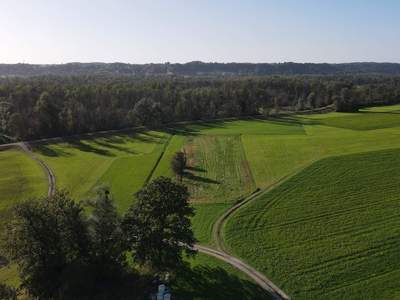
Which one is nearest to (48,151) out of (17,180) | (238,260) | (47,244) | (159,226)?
(17,180)

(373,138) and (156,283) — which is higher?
(373,138)

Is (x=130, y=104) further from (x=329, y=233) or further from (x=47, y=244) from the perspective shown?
(x=47, y=244)

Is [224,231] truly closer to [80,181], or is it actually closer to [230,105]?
[80,181]

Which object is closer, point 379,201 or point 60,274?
point 60,274

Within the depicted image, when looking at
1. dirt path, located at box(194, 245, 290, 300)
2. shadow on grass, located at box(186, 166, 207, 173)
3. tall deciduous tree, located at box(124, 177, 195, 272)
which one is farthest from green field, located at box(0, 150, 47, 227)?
dirt path, located at box(194, 245, 290, 300)

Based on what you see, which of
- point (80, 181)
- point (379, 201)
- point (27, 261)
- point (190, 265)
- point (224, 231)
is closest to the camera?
point (27, 261)

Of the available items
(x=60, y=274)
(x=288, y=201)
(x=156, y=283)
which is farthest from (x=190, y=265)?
(x=288, y=201)

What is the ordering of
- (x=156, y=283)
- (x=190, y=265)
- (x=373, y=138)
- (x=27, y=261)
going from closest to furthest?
(x=27, y=261) → (x=156, y=283) → (x=190, y=265) → (x=373, y=138)
